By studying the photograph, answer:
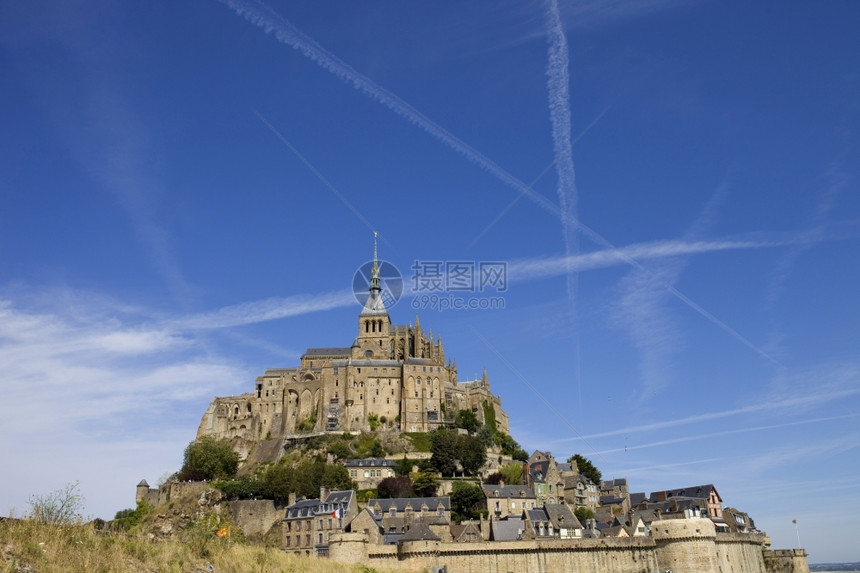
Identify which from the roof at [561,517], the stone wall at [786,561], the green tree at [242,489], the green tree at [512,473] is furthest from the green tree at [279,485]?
the stone wall at [786,561]

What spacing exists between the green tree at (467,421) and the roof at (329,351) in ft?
69.5

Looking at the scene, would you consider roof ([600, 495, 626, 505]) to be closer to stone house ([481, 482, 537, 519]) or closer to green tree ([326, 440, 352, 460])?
stone house ([481, 482, 537, 519])

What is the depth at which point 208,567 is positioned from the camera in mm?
26250

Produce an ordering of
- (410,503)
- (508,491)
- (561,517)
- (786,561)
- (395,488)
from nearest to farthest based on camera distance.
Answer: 1. (561,517)
2. (786,561)
3. (410,503)
4. (508,491)
5. (395,488)

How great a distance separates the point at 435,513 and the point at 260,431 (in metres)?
37.4

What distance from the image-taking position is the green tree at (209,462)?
8081cm

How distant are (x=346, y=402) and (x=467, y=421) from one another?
15978mm

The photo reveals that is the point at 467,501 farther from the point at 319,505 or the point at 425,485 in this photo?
the point at 319,505

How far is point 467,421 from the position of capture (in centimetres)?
9031

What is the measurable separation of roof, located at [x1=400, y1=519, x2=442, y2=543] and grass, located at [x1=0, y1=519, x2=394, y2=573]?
80.7 ft

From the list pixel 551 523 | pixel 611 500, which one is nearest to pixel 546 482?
pixel 611 500

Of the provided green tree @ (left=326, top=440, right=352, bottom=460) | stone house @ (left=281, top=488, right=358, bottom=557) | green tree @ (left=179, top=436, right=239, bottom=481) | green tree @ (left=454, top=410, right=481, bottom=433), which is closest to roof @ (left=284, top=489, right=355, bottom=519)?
stone house @ (left=281, top=488, right=358, bottom=557)

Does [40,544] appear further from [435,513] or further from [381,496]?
[381,496]

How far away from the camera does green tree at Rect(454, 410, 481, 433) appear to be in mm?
90125
